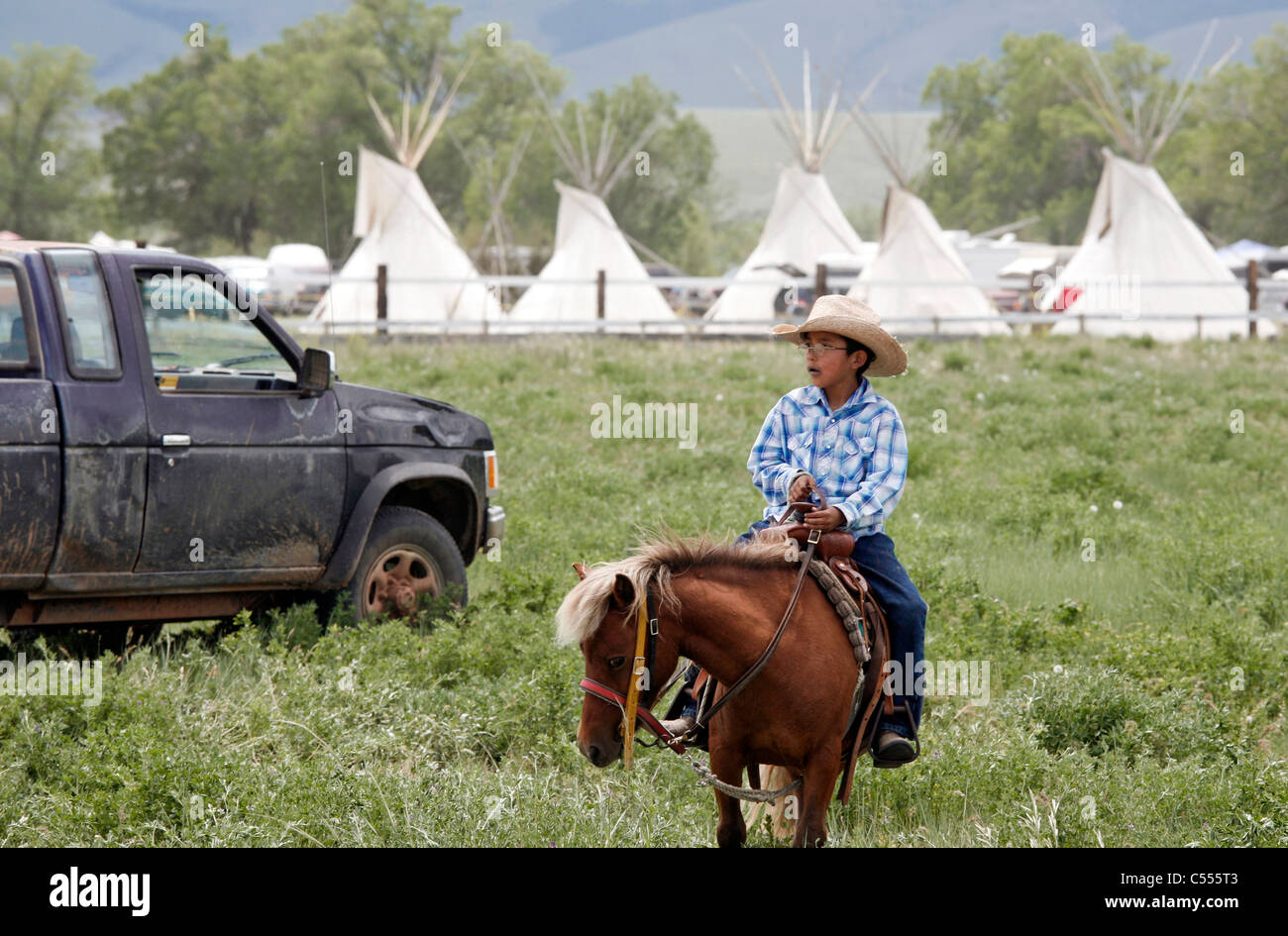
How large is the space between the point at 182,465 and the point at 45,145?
66.9m

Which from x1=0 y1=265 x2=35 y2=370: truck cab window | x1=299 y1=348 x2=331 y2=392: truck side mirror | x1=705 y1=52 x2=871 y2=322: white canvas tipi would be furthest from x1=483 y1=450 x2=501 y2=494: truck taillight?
x1=705 y1=52 x2=871 y2=322: white canvas tipi

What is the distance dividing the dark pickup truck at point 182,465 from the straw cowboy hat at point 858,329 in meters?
3.34

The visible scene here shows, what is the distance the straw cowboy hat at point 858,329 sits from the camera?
4.70m

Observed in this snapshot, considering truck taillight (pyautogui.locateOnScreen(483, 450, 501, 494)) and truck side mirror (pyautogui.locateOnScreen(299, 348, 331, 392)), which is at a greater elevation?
truck side mirror (pyautogui.locateOnScreen(299, 348, 331, 392))

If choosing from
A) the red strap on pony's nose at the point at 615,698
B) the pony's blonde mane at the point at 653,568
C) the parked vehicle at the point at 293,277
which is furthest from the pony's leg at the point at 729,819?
the parked vehicle at the point at 293,277

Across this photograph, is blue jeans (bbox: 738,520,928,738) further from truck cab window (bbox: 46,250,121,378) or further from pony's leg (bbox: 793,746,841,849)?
truck cab window (bbox: 46,250,121,378)

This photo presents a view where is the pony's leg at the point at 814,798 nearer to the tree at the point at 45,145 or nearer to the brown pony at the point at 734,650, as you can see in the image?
the brown pony at the point at 734,650

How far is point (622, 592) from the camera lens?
4070mm

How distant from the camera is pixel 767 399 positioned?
53.8ft

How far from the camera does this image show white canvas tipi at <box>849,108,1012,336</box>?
2895cm

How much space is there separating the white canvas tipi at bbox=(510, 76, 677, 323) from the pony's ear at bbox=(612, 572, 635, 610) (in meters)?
25.5
